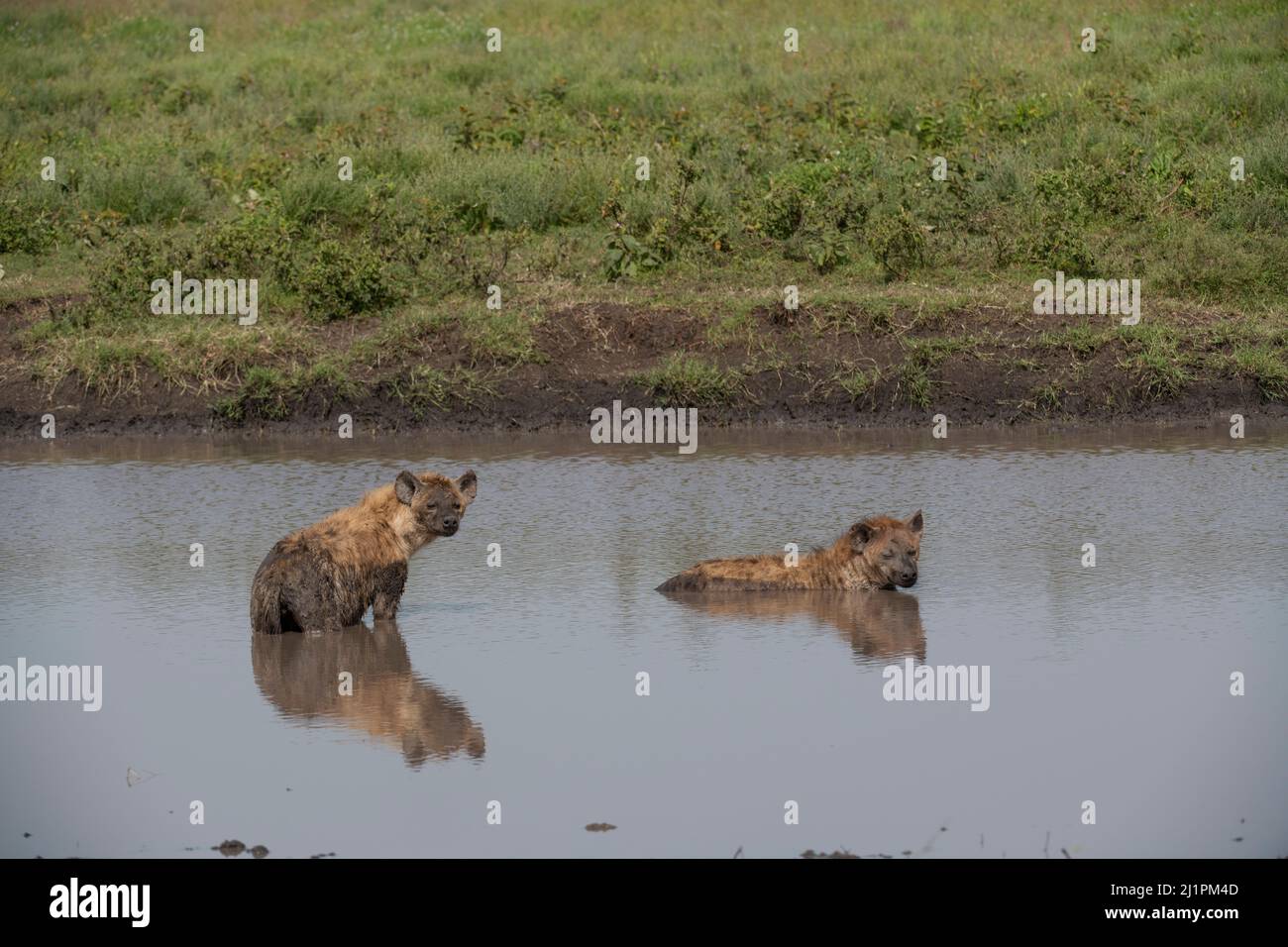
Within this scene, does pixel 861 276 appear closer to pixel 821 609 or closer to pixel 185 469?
pixel 185 469

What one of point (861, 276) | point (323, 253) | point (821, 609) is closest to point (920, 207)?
point (861, 276)

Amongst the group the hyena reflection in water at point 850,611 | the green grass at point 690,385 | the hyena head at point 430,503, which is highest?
the green grass at point 690,385

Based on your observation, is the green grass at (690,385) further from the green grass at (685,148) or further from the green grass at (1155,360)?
the green grass at (1155,360)

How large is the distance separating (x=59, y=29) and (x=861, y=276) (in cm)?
1624

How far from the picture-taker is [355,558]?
10086mm

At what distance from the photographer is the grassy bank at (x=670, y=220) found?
633 inches

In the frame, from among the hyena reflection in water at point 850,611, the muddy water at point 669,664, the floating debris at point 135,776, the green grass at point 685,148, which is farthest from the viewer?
the green grass at point 685,148

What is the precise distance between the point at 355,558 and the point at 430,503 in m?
0.46

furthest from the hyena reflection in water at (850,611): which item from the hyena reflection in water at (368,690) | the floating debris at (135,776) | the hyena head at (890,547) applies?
the floating debris at (135,776)

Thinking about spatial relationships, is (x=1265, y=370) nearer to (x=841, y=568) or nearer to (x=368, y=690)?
(x=841, y=568)

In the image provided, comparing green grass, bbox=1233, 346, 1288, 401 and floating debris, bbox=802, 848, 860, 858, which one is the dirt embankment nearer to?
green grass, bbox=1233, 346, 1288, 401

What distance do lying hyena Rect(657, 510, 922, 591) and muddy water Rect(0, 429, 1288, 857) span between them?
164 millimetres

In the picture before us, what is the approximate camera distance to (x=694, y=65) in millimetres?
24938

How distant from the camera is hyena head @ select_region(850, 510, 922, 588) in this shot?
10734 millimetres
